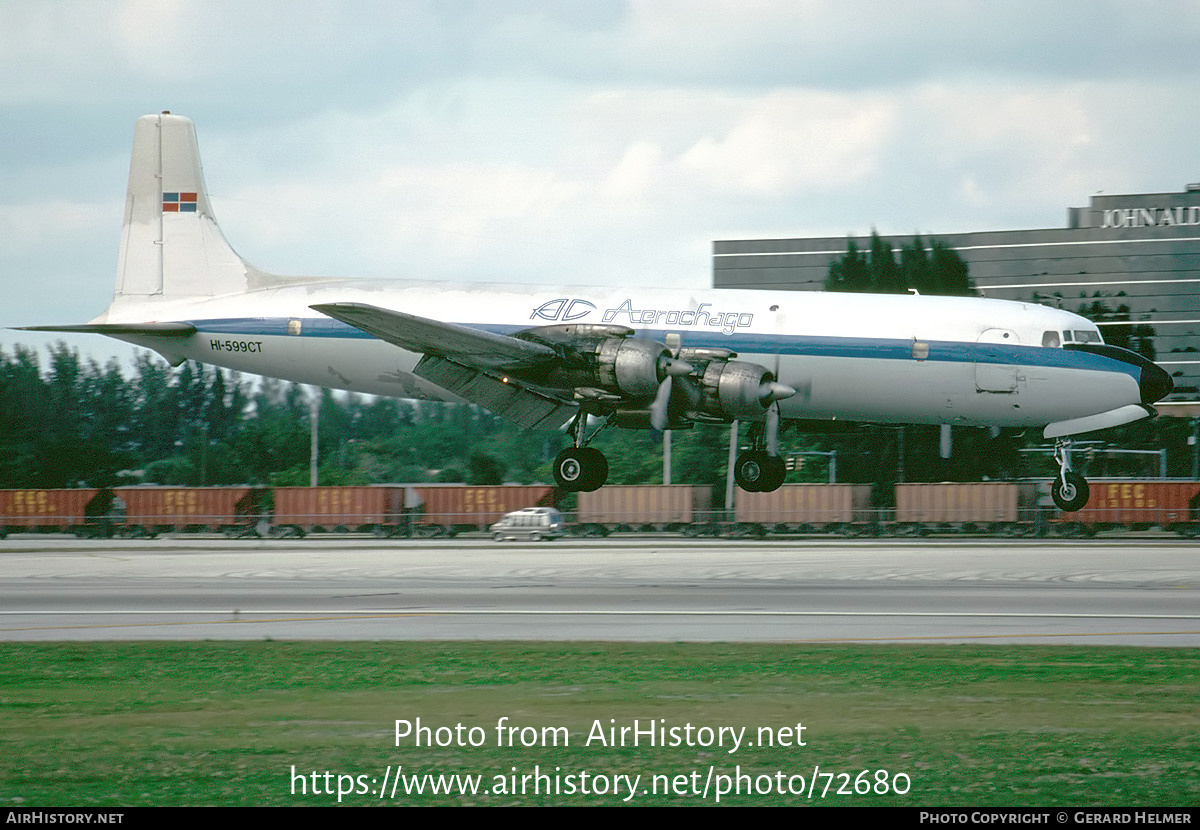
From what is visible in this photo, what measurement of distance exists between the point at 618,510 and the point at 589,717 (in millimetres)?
65074

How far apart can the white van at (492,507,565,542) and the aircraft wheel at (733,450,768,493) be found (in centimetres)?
4793

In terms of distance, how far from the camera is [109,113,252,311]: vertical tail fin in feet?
136

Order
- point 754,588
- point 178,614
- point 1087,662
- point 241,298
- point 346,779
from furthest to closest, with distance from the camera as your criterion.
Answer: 1. point 754,588
2. point 178,614
3. point 241,298
4. point 1087,662
5. point 346,779

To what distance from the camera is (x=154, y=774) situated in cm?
1748

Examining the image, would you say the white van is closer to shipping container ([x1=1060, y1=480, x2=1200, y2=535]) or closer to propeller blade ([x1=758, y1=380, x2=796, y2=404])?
shipping container ([x1=1060, y1=480, x2=1200, y2=535])

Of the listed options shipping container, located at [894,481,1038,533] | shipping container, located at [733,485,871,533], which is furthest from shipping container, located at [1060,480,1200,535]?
shipping container, located at [733,485,871,533]

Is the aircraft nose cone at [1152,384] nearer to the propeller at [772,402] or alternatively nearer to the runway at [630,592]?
the runway at [630,592]

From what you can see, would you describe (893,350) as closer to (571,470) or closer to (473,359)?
(571,470)

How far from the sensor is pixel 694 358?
103ft

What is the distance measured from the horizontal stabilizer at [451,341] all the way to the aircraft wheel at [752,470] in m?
5.09

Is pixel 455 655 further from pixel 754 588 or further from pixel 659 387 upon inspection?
pixel 754 588

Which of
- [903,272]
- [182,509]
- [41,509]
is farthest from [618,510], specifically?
[41,509]
